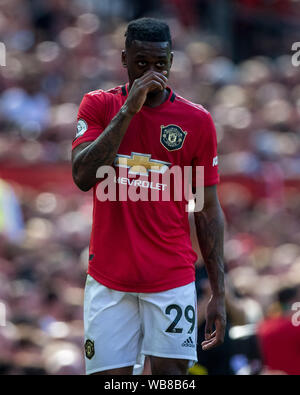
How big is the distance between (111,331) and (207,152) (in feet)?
3.16

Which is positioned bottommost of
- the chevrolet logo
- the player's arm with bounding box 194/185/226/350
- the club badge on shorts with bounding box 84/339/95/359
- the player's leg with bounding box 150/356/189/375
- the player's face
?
the player's leg with bounding box 150/356/189/375

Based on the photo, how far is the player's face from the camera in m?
3.89

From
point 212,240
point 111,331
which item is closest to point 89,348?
point 111,331

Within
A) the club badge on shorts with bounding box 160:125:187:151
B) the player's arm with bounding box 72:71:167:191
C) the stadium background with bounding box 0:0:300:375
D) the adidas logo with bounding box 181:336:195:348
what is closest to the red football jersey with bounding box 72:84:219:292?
the club badge on shorts with bounding box 160:125:187:151

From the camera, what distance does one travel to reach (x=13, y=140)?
10.4 metres

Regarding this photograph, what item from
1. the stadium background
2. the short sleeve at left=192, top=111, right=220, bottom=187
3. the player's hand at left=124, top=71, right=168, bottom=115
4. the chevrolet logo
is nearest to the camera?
the player's hand at left=124, top=71, right=168, bottom=115

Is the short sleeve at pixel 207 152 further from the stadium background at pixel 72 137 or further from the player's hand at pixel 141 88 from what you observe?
the stadium background at pixel 72 137

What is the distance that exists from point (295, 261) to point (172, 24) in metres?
6.86

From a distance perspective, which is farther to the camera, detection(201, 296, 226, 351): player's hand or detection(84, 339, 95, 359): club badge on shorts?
detection(201, 296, 226, 351): player's hand

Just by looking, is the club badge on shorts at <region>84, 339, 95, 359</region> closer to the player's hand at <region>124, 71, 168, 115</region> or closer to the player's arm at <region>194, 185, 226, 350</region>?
the player's arm at <region>194, 185, 226, 350</region>

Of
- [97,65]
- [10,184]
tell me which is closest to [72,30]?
[97,65]

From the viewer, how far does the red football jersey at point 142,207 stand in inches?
157

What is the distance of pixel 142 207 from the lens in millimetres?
3998

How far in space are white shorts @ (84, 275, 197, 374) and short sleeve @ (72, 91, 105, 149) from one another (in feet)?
2.32
